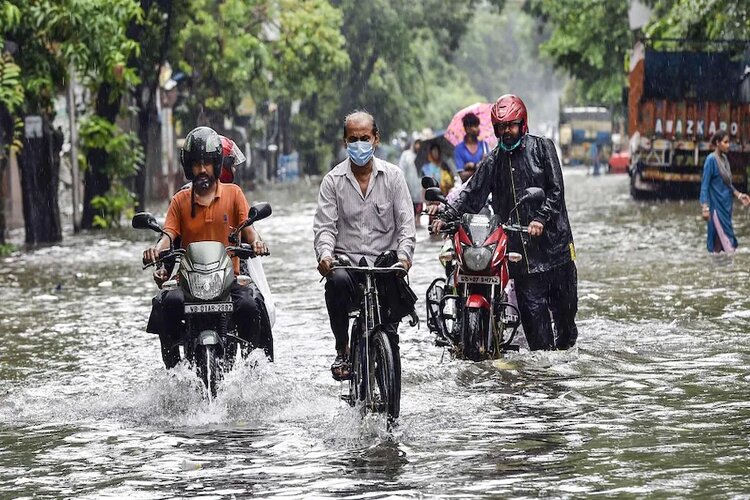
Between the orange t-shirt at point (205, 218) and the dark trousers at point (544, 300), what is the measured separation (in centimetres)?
237

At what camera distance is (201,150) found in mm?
8773

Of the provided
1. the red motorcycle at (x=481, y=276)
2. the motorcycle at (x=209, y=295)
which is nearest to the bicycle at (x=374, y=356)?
the motorcycle at (x=209, y=295)

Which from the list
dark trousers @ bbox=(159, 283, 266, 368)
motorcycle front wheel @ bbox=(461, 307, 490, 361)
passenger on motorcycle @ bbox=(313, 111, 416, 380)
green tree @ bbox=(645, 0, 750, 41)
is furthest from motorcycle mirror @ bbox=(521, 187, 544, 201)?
green tree @ bbox=(645, 0, 750, 41)

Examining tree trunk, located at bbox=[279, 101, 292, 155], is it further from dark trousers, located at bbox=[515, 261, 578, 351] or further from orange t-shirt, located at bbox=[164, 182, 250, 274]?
orange t-shirt, located at bbox=[164, 182, 250, 274]

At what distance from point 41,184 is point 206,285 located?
17161 mm

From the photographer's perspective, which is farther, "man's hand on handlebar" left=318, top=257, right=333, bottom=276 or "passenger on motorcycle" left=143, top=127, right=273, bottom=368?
"passenger on motorcycle" left=143, top=127, right=273, bottom=368

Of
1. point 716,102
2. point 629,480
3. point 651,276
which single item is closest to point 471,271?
point 629,480

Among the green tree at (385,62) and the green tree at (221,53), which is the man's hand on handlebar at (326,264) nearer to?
the green tree at (221,53)

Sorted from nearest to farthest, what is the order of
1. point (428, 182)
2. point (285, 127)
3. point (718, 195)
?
point (428, 182) → point (718, 195) → point (285, 127)

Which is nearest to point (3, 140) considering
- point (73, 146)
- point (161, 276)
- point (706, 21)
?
point (73, 146)

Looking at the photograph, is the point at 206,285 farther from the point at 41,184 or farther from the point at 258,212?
the point at 41,184

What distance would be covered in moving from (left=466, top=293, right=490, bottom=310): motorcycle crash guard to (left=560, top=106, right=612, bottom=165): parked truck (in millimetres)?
74993

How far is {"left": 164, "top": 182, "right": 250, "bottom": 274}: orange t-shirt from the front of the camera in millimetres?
8898

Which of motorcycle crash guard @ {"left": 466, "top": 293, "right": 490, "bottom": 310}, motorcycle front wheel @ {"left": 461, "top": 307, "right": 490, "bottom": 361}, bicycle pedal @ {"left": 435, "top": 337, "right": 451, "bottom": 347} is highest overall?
motorcycle crash guard @ {"left": 466, "top": 293, "right": 490, "bottom": 310}
